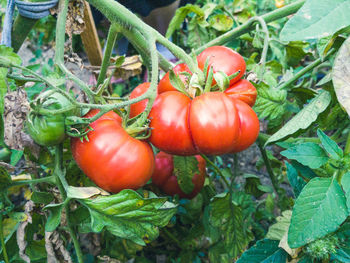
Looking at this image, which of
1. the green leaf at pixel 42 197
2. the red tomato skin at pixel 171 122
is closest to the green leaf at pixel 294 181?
the red tomato skin at pixel 171 122

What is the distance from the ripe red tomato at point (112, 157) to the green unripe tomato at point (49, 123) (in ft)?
0.16

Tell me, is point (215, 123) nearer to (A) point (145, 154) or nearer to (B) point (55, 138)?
(A) point (145, 154)

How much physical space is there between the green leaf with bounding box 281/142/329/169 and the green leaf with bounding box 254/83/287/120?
1.02 ft

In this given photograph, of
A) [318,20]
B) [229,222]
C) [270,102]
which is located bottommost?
[229,222]

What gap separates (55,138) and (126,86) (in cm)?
157

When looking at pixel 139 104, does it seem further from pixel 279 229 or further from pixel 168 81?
pixel 279 229

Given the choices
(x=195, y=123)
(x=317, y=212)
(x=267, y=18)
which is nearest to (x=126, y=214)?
(x=195, y=123)

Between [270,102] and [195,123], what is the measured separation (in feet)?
1.30

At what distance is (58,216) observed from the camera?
2.36 feet

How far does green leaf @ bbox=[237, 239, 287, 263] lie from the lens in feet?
2.32

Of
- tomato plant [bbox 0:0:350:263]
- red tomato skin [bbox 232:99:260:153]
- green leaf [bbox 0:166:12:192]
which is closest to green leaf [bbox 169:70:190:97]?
tomato plant [bbox 0:0:350:263]

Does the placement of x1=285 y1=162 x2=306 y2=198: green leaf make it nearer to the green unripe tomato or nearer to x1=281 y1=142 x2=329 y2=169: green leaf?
x1=281 y1=142 x2=329 y2=169: green leaf

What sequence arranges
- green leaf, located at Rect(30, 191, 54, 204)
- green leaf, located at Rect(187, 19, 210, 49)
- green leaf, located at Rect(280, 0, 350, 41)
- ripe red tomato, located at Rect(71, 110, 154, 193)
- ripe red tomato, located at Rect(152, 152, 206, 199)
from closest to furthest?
1. green leaf, located at Rect(280, 0, 350, 41)
2. ripe red tomato, located at Rect(71, 110, 154, 193)
3. green leaf, located at Rect(30, 191, 54, 204)
4. ripe red tomato, located at Rect(152, 152, 206, 199)
5. green leaf, located at Rect(187, 19, 210, 49)

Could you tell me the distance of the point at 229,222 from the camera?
105 cm
